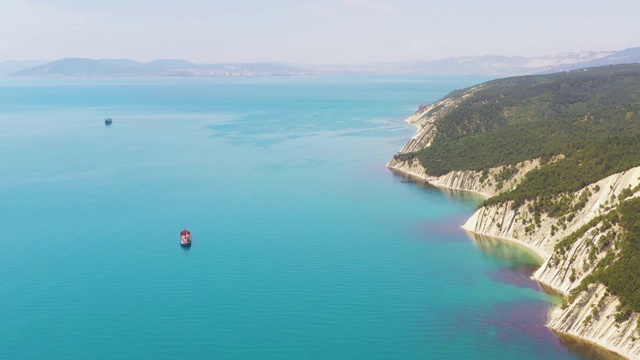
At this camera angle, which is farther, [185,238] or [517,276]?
[185,238]

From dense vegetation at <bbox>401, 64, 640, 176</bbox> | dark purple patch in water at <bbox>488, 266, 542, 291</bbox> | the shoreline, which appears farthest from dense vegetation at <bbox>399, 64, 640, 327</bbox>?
dark purple patch in water at <bbox>488, 266, 542, 291</bbox>

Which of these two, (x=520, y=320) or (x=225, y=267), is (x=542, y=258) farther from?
(x=225, y=267)

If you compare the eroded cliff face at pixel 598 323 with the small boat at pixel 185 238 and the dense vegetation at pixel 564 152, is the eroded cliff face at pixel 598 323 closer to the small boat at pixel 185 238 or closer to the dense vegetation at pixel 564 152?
the dense vegetation at pixel 564 152

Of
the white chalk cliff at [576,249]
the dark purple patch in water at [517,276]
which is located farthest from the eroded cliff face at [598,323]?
the dark purple patch in water at [517,276]

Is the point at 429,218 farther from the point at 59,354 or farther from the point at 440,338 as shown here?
the point at 59,354

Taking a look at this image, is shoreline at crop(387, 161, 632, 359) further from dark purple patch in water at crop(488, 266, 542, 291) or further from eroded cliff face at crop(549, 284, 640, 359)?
dark purple patch in water at crop(488, 266, 542, 291)

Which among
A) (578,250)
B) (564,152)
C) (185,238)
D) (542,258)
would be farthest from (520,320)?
(564,152)
